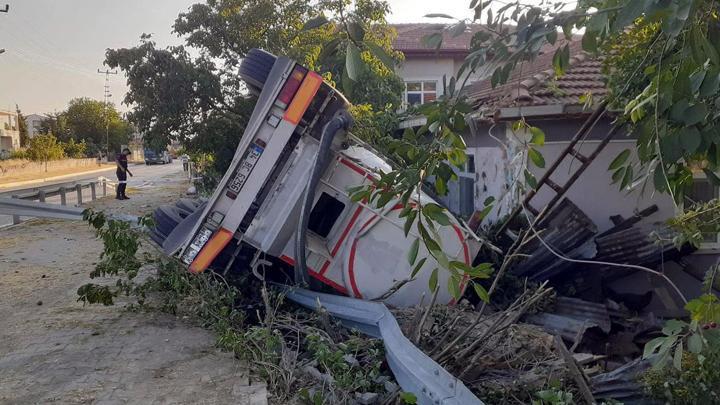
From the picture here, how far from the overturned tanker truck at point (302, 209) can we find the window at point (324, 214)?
8 cm

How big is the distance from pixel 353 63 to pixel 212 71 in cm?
1282

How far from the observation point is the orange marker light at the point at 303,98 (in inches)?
233

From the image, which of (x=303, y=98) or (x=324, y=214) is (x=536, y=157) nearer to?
(x=303, y=98)

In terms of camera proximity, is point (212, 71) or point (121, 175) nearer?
point (212, 71)

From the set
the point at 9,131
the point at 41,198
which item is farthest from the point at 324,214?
the point at 9,131

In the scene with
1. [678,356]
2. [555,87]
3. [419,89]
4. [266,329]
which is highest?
[419,89]

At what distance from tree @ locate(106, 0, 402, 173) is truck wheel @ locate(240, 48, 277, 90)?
617 cm

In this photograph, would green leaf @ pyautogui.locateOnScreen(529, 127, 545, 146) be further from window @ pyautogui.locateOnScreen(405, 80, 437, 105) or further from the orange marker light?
window @ pyautogui.locateOnScreen(405, 80, 437, 105)

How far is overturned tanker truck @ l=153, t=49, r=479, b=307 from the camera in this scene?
19.4 ft

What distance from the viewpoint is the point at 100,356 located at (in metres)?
5.46

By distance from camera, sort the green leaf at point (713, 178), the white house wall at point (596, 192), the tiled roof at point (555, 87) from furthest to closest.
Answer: the white house wall at point (596, 192), the tiled roof at point (555, 87), the green leaf at point (713, 178)

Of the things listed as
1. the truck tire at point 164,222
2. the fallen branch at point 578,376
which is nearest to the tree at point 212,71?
the truck tire at point 164,222

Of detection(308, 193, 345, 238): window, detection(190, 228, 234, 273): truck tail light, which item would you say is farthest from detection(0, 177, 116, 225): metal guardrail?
detection(308, 193, 345, 238): window

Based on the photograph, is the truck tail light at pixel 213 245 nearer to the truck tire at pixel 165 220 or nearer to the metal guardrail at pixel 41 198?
the truck tire at pixel 165 220
